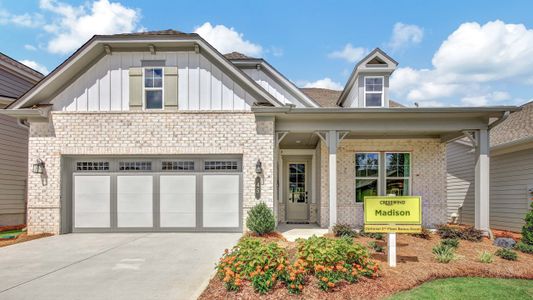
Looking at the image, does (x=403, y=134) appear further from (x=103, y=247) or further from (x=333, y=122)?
(x=103, y=247)

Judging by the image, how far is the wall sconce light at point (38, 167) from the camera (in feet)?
33.4

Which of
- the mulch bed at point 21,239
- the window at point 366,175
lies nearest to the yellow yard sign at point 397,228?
the window at point 366,175

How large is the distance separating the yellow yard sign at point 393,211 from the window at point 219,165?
4.90 metres

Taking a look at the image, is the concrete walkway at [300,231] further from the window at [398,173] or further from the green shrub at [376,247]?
the window at [398,173]

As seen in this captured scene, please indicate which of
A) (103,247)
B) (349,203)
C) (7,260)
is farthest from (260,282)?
(349,203)

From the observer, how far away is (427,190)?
1187cm

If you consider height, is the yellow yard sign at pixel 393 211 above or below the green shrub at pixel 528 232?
above

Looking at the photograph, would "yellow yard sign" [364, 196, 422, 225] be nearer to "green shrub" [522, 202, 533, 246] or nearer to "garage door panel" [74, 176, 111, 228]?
"green shrub" [522, 202, 533, 246]

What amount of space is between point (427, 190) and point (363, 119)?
3968mm

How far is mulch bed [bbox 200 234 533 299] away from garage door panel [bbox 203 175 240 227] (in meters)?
2.39

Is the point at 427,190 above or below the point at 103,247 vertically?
above

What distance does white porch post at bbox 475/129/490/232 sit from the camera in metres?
9.75

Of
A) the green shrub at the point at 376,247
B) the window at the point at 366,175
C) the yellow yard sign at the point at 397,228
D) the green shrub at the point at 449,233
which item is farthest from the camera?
the window at the point at 366,175

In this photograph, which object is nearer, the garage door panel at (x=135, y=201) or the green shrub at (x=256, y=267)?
the green shrub at (x=256, y=267)
